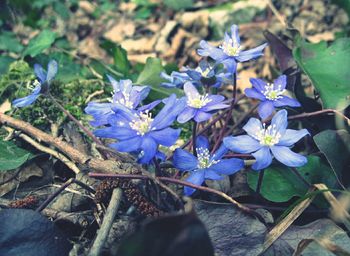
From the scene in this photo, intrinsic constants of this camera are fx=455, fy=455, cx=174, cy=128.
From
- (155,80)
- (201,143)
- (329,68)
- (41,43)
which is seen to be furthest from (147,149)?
(41,43)

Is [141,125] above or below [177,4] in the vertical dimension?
above

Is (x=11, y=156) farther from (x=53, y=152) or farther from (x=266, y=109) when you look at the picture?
(x=266, y=109)

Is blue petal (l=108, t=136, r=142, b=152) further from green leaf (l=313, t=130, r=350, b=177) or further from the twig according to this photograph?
green leaf (l=313, t=130, r=350, b=177)

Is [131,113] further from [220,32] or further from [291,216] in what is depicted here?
[220,32]

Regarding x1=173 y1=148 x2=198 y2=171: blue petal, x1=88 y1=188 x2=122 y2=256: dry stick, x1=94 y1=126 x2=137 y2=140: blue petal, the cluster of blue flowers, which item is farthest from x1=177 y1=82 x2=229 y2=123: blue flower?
x1=88 y1=188 x2=122 y2=256: dry stick

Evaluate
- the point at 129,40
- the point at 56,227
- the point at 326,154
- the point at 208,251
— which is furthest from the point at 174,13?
the point at 208,251

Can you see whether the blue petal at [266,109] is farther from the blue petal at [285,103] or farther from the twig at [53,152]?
the twig at [53,152]

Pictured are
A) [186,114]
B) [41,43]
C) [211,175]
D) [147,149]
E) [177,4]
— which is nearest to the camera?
[147,149]

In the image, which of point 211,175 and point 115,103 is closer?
point 211,175
